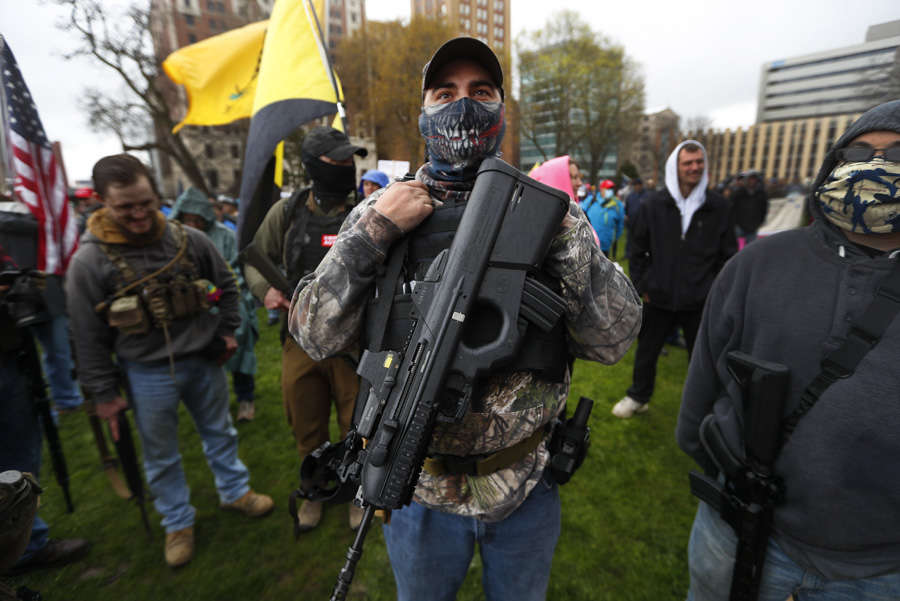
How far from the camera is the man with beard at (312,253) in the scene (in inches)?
99.6

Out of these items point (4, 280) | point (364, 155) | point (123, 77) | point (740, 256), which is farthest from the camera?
point (123, 77)

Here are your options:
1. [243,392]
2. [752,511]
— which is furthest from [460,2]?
[243,392]

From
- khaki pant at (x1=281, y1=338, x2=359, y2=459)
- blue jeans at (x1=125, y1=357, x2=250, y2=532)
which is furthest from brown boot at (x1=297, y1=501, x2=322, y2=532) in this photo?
blue jeans at (x1=125, y1=357, x2=250, y2=532)

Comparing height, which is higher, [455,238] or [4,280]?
[455,238]

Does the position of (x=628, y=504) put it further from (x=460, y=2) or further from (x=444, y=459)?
(x=460, y=2)

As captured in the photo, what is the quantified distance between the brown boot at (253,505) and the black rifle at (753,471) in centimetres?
287

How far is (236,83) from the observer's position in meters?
4.33

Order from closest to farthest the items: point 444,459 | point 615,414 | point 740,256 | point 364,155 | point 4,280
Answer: point 444,459
point 740,256
point 4,280
point 364,155
point 615,414

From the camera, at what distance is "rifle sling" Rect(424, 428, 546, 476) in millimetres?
1280

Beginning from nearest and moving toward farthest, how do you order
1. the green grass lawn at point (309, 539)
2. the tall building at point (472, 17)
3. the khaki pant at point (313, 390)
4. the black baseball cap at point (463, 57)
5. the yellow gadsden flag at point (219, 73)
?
the black baseball cap at point (463, 57), the tall building at point (472, 17), the green grass lawn at point (309, 539), the khaki pant at point (313, 390), the yellow gadsden flag at point (219, 73)

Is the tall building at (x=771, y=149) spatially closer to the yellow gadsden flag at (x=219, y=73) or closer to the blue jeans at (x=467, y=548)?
the yellow gadsden flag at (x=219, y=73)

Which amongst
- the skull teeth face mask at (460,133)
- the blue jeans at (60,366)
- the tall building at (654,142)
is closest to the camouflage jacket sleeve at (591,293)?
the skull teeth face mask at (460,133)

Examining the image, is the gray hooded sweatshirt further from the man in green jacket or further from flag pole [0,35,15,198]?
the man in green jacket

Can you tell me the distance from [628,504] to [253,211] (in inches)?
135
